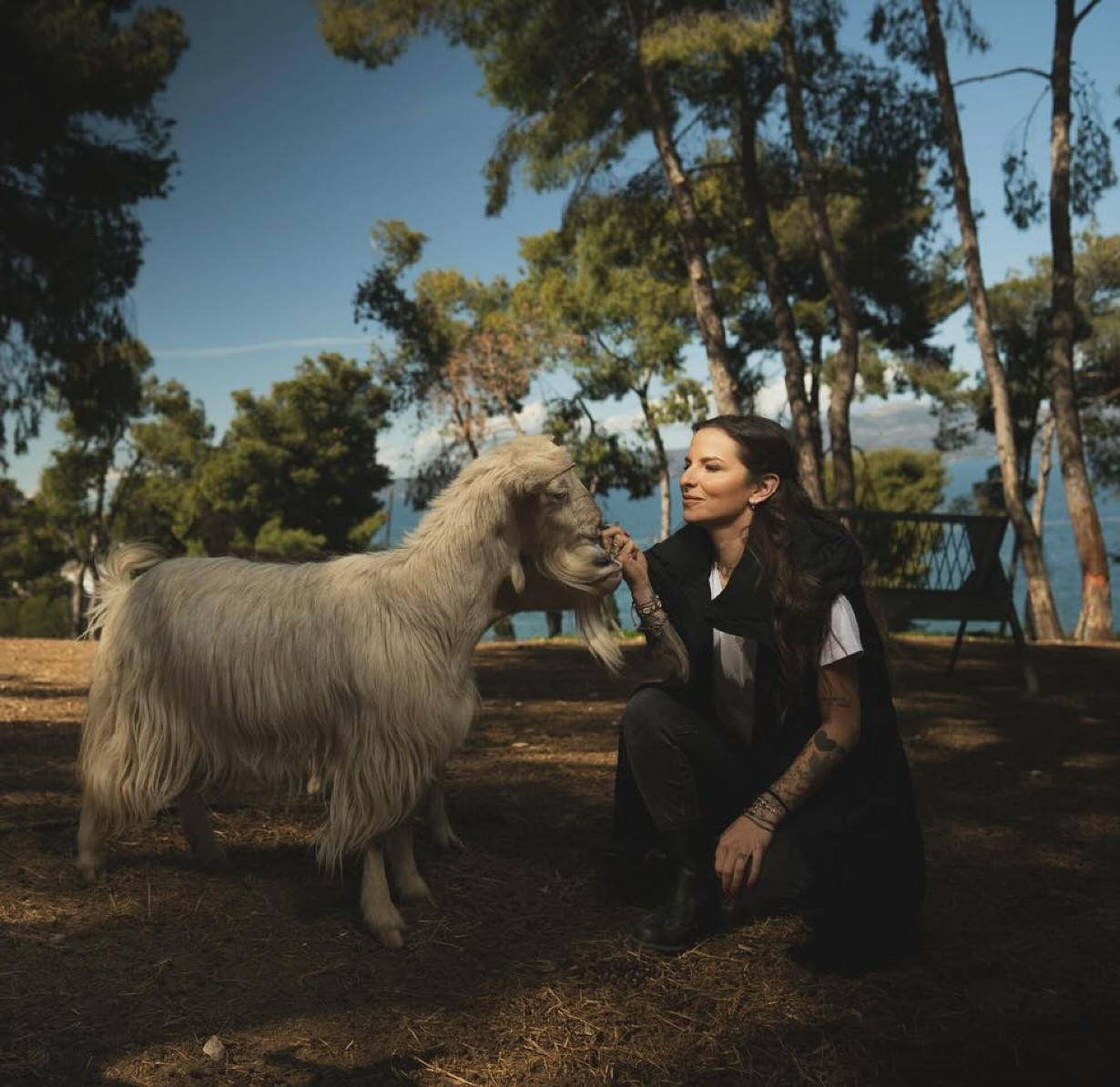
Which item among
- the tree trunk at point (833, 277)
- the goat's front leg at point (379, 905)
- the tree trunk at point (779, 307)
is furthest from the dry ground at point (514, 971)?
the tree trunk at point (779, 307)

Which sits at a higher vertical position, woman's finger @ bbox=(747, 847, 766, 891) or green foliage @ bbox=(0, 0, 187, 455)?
green foliage @ bbox=(0, 0, 187, 455)

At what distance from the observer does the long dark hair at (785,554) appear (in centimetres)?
275

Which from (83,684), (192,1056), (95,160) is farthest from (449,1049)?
(95,160)

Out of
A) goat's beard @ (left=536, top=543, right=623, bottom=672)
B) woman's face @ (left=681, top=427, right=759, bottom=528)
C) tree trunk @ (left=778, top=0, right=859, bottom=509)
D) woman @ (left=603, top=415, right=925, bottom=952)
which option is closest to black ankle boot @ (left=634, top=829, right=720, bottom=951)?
woman @ (left=603, top=415, right=925, bottom=952)

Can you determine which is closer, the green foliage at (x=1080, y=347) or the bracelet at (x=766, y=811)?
the bracelet at (x=766, y=811)

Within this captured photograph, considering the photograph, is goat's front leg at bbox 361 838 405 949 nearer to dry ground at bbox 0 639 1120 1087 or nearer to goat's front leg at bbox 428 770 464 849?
dry ground at bbox 0 639 1120 1087

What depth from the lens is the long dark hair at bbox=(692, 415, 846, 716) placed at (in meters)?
2.75

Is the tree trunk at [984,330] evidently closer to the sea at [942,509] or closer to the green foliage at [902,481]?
the sea at [942,509]

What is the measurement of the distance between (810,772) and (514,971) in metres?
1.02

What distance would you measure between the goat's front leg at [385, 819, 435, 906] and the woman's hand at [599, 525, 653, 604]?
105 centimetres

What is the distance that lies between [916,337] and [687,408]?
5.32 meters

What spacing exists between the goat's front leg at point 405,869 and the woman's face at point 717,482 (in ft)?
4.55

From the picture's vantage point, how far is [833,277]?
12.1 metres

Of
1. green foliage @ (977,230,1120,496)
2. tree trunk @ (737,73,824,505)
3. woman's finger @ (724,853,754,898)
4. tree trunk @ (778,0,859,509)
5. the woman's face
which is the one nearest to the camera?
woman's finger @ (724,853,754,898)
